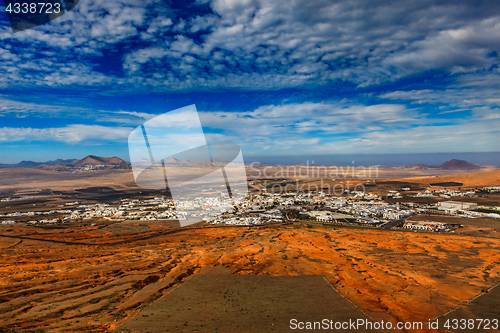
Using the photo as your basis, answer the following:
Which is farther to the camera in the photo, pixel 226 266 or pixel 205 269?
pixel 226 266

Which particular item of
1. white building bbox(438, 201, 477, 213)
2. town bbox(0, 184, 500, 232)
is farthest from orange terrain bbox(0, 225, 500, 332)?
white building bbox(438, 201, 477, 213)

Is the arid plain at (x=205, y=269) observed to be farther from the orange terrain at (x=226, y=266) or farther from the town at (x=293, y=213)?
the town at (x=293, y=213)

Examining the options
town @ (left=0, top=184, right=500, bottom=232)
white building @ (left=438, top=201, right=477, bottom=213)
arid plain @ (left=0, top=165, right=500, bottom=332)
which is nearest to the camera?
arid plain @ (left=0, top=165, right=500, bottom=332)

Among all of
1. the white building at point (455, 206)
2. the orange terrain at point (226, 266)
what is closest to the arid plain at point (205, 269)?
the orange terrain at point (226, 266)

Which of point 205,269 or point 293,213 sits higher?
point 205,269

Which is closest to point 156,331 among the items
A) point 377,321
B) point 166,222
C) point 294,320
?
point 294,320

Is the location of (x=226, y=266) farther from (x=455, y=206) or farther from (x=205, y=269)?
(x=455, y=206)

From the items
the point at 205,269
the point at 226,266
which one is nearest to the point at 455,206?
the point at 226,266

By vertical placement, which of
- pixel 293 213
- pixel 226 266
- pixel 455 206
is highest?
pixel 226 266

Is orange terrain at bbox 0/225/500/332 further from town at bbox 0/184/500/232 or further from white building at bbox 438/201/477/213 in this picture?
white building at bbox 438/201/477/213
